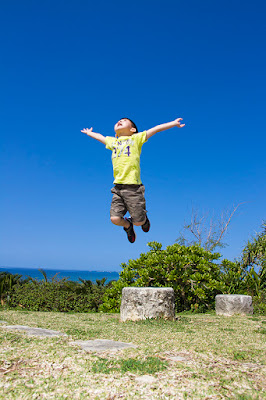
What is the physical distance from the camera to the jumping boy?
4898 millimetres

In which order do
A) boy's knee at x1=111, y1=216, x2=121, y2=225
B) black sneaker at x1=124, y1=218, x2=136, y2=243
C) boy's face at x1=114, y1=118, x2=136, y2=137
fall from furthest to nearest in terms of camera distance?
black sneaker at x1=124, y1=218, x2=136, y2=243, boy's face at x1=114, y1=118, x2=136, y2=137, boy's knee at x1=111, y1=216, x2=121, y2=225

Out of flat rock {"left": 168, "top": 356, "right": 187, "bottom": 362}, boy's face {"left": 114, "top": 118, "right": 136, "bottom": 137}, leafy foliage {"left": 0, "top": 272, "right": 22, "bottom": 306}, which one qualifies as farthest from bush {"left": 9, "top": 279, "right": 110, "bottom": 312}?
flat rock {"left": 168, "top": 356, "right": 187, "bottom": 362}

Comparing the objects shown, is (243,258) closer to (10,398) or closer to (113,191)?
(113,191)

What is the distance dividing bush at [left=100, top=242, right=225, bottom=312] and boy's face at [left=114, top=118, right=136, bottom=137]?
5.19 meters

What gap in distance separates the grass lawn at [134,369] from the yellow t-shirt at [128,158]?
7.12 ft

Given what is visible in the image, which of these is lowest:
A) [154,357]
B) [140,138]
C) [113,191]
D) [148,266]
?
[154,357]

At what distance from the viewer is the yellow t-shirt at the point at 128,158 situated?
16.0 ft

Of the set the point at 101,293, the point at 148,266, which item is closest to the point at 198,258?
the point at 148,266

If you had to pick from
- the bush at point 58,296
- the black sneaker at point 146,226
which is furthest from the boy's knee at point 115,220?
the bush at point 58,296

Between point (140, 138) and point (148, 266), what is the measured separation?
5.56 metres

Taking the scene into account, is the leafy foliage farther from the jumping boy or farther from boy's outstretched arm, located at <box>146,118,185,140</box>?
boy's outstretched arm, located at <box>146,118,185,140</box>

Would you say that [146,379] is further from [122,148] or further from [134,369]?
[122,148]

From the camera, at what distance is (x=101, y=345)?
4285 millimetres

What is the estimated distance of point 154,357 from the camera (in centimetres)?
377
